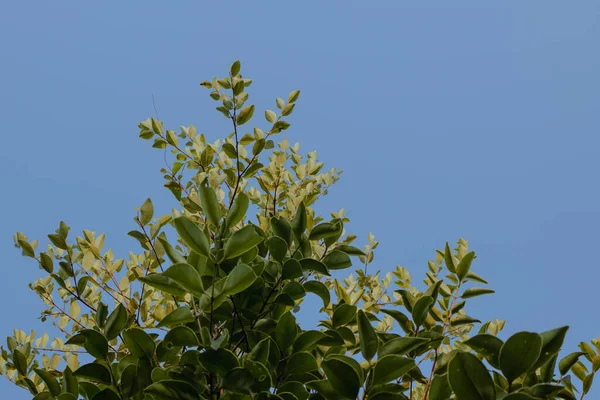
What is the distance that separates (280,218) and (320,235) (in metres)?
0.22

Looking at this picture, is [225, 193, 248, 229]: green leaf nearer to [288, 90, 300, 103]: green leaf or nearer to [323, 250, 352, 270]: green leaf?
[323, 250, 352, 270]: green leaf

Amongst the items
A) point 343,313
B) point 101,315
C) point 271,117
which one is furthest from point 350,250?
point 271,117

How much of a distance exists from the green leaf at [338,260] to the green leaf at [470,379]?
0.86 meters

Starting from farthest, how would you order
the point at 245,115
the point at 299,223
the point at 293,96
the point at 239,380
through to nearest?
the point at 293,96 < the point at 245,115 < the point at 299,223 < the point at 239,380

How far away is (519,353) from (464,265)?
82cm

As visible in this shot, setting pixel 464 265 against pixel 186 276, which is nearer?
pixel 186 276

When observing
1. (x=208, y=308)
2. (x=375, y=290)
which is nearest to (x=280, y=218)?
(x=208, y=308)

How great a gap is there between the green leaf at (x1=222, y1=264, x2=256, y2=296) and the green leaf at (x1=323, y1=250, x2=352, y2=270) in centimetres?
68

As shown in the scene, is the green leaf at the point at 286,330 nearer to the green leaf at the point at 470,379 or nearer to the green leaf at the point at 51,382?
the green leaf at the point at 470,379

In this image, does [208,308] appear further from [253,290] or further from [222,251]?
[253,290]

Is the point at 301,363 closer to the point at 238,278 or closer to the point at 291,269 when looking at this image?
the point at 291,269

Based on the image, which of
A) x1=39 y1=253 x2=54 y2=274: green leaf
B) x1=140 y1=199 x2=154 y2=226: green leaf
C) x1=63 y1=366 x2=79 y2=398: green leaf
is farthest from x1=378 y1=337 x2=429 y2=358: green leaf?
x1=39 y1=253 x2=54 y2=274: green leaf

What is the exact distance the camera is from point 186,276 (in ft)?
3.82

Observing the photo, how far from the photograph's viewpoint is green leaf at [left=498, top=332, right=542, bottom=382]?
96 cm
